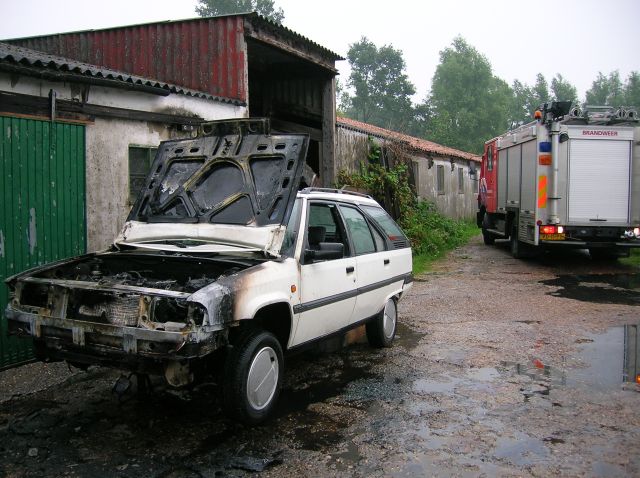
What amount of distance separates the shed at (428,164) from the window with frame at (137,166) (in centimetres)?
726

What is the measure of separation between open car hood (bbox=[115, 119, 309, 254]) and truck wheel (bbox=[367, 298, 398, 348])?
212 centimetres

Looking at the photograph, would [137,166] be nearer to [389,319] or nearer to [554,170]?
[389,319]

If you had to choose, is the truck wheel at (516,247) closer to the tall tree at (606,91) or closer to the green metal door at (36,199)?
the green metal door at (36,199)

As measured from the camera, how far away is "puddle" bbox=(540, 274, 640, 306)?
9203 mm

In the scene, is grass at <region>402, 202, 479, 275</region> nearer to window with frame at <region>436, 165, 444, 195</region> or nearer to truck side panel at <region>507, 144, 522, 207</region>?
truck side panel at <region>507, 144, 522, 207</region>

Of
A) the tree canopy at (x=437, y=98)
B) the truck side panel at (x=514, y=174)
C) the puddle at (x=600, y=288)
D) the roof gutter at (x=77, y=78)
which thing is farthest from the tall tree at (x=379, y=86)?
the roof gutter at (x=77, y=78)

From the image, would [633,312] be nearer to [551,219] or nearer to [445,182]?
[551,219]

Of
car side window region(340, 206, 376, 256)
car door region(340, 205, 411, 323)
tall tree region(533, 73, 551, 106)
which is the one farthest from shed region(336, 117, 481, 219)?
tall tree region(533, 73, 551, 106)

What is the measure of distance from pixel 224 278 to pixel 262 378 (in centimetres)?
85

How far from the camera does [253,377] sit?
13.1 ft

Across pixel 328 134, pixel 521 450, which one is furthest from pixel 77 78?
pixel 328 134

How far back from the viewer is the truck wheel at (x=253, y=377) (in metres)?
3.83

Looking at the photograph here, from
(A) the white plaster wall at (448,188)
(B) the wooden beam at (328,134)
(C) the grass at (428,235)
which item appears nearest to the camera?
(B) the wooden beam at (328,134)

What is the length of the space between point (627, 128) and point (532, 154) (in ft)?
6.40
